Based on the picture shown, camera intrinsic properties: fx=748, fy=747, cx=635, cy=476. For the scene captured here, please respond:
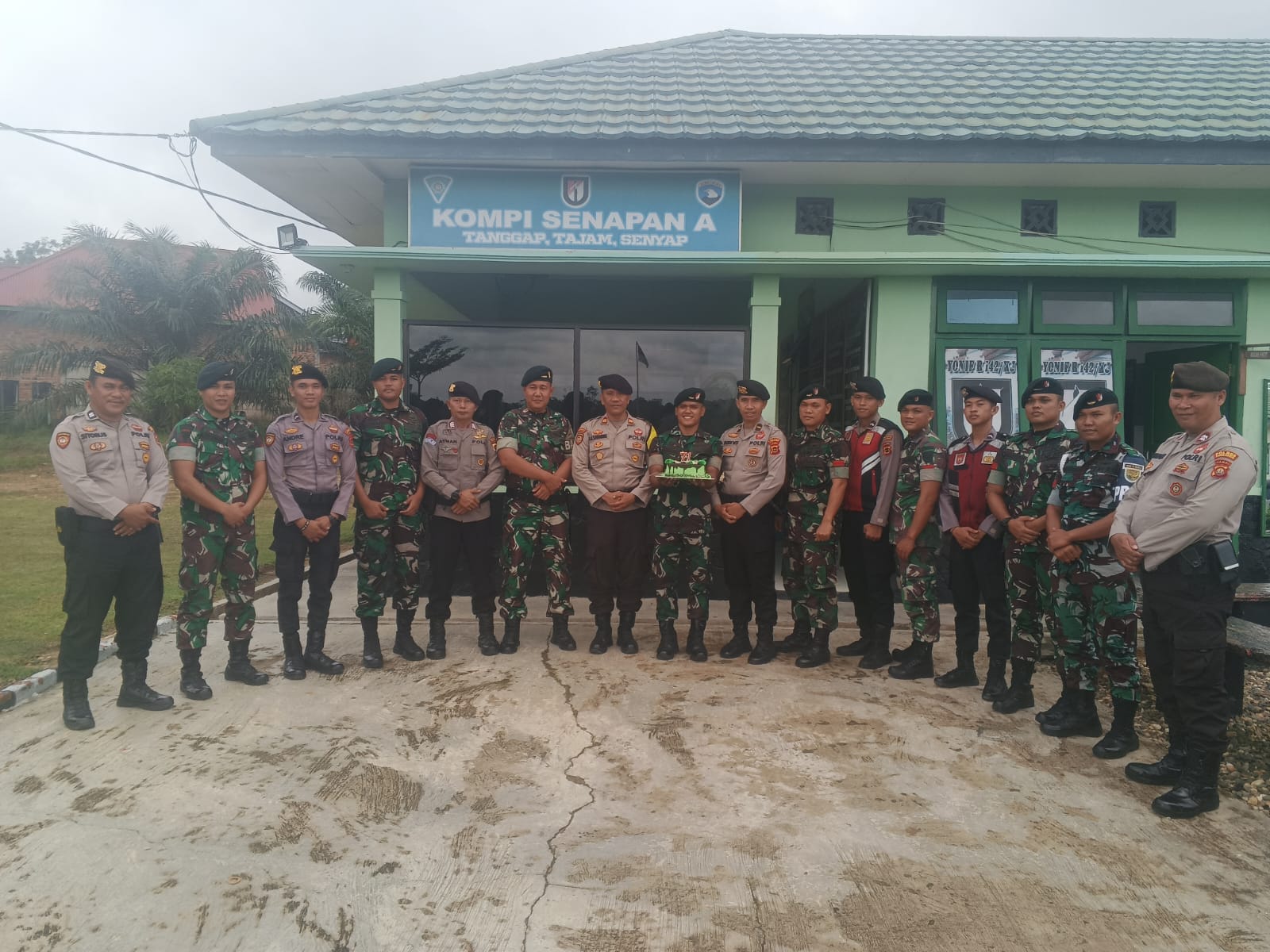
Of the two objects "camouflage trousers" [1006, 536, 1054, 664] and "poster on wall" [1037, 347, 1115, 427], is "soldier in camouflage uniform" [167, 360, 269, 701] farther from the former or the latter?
"poster on wall" [1037, 347, 1115, 427]

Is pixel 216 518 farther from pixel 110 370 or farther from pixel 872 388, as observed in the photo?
pixel 872 388

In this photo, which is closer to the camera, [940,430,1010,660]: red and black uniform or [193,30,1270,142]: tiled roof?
[940,430,1010,660]: red and black uniform

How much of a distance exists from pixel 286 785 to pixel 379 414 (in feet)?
7.47

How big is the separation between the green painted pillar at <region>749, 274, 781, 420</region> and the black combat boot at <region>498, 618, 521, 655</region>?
264cm

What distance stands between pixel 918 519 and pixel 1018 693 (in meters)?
1.04

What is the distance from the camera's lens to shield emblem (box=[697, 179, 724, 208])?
6125 mm

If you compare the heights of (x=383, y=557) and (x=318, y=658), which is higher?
(x=383, y=557)

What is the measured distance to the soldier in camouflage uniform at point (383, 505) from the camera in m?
4.54

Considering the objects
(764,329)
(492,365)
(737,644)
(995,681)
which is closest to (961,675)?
(995,681)

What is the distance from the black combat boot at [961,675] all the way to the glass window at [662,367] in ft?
9.56

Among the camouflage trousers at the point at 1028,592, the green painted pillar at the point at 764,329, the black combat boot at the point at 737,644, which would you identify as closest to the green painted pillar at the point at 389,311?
the green painted pillar at the point at 764,329

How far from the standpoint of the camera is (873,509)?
4.58 m

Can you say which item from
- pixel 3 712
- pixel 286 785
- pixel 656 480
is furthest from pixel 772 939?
pixel 3 712

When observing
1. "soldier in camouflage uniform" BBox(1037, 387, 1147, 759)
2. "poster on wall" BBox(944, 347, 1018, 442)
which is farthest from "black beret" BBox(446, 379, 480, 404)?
"poster on wall" BBox(944, 347, 1018, 442)
